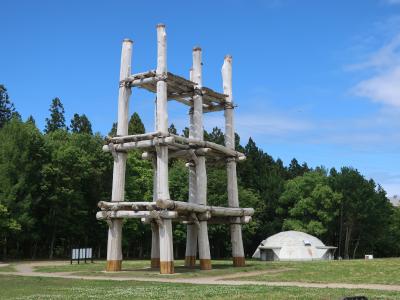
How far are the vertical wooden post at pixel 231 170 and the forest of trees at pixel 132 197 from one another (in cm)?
2531

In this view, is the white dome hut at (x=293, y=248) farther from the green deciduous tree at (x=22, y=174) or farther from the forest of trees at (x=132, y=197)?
the green deciduous tree at (x=22, y=174)

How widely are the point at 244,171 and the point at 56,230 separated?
38517 mm

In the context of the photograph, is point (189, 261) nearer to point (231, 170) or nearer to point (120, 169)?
point (231, 170)

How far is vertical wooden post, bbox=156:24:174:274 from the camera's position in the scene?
37562mm

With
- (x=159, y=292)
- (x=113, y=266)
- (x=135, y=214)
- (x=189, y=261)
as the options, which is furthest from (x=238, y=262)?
(x=159, y=292)

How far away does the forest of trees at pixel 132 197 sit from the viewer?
216 ft

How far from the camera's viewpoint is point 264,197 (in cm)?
9650

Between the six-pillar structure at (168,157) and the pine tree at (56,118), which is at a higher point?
the pine tree at (56,118)

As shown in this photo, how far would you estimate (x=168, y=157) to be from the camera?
43.9 metres

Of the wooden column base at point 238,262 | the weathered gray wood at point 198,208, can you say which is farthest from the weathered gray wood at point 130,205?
the wooden column base at point 238,262

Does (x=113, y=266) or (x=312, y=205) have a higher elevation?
(x=312, y=205)

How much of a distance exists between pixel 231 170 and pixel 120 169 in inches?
419

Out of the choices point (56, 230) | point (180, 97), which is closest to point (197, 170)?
point (180, 97)

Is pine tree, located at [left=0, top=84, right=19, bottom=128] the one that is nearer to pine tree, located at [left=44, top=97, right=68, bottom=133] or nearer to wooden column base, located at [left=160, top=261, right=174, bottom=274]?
pine tree, located at [left=44, top=97, right=68, bottom=133]
